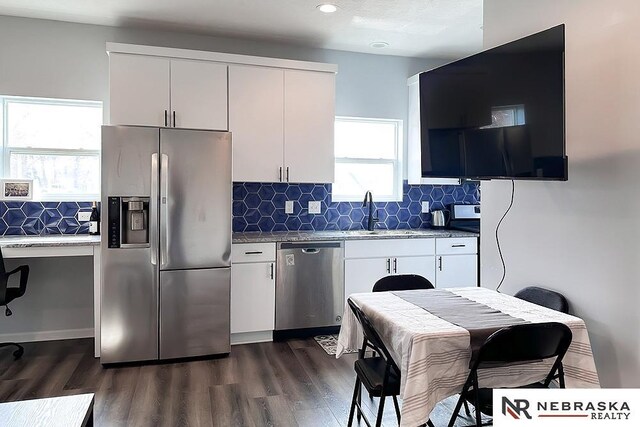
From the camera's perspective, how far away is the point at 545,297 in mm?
2574

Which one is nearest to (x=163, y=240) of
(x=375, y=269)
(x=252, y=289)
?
(x=252, y=289)

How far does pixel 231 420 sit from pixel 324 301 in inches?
62.7

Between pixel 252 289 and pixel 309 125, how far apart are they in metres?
1.54

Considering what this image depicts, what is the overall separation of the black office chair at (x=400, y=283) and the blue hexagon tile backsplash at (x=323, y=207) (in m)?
1.86

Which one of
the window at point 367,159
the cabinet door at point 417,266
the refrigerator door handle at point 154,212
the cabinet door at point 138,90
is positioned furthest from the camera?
the window at point 367,159

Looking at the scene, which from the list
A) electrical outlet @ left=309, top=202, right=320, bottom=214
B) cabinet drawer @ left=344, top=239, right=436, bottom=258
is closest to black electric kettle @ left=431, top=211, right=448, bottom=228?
cabinet drawer @ left=344, top=239, right=436, bottom=258

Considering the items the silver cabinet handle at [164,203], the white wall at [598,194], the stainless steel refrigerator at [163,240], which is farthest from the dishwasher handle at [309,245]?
the white wall at [598,194]

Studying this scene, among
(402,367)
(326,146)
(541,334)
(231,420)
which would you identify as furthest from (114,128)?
(541,334)

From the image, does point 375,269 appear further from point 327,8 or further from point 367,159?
point 327,8

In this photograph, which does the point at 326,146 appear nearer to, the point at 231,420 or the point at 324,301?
the point at 324,301

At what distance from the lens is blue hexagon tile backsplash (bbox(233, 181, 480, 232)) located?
14.2ft

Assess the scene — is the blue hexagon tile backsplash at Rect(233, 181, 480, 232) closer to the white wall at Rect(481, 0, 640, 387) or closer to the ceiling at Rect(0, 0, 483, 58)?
the ceiling at Rect(0, 0, 483, 58)

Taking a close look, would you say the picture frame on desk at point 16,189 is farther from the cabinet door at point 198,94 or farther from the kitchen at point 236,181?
the cabinet door at point 198,94

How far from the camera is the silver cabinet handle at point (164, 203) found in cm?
332
